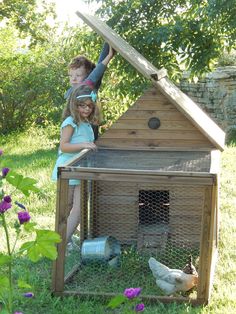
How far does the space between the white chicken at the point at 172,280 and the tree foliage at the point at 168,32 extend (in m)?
2.54

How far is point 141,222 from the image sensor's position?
14.3 ft

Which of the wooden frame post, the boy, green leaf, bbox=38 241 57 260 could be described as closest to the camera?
green leaf, bbox=38 241 57 260

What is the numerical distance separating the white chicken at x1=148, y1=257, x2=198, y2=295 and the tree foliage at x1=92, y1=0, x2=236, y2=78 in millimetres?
2538

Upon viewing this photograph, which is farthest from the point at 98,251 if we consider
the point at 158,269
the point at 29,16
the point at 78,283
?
the point at 29,16

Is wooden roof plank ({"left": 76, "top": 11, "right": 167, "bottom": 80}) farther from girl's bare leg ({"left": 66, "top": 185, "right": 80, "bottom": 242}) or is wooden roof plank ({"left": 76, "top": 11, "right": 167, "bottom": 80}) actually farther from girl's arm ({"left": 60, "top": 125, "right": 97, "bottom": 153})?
girl's bare leg ({"left": 66, "top": 185, "right": 80, "bottom": 242})

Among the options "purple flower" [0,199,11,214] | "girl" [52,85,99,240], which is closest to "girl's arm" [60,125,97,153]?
"girl" [52,85,99,240]

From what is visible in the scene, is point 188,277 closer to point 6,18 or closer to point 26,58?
point 26,58

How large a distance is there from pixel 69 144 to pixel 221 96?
7.80 m

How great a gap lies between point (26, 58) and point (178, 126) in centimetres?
792

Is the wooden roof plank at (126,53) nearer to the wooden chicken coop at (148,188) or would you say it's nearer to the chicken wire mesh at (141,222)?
the wooden chicken coop at (148,188)

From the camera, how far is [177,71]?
5984mm

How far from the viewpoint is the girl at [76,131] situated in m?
4.06

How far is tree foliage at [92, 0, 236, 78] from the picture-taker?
5.50 meters

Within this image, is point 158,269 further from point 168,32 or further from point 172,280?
point 168,32
